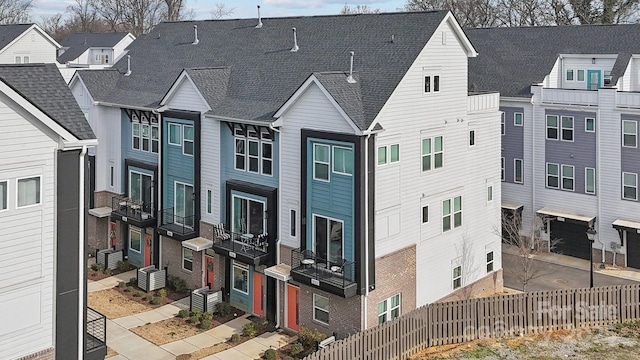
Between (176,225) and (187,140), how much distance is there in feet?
13.0

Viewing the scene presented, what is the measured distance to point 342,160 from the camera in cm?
2266

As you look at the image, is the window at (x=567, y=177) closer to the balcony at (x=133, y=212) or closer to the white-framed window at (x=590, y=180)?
the white-framed window at (x=590, y=180)

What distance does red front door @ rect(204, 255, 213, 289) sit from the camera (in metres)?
28.2

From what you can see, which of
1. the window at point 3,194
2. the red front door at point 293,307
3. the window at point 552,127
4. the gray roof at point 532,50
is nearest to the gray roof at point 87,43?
the gray roof at point 532,50

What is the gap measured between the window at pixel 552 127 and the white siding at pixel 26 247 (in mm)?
27402

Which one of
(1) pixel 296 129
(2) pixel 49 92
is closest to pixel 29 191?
(2) pixel 49 92

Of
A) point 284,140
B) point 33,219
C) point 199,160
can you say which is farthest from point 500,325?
point 33,219

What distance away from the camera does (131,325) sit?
982 inches

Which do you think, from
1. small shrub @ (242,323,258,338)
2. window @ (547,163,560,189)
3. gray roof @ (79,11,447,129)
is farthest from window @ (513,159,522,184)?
small shrub @ (242,323,258,338)

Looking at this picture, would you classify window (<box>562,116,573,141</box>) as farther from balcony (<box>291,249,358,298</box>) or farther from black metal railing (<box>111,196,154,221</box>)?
black metal railing (<box>111,196,154,221</box>)

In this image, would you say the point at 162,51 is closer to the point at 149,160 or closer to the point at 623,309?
the point at 149,160

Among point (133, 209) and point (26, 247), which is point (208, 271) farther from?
point (26, 247)

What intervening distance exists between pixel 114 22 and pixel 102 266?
73611mm

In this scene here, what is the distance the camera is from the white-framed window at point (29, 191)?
15.3 m
